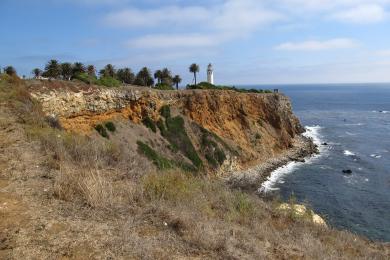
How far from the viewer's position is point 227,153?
52.8 m

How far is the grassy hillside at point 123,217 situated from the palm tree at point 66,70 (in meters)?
39.1

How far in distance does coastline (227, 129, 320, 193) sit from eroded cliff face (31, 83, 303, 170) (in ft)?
4.65

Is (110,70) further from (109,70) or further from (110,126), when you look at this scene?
(110,126)

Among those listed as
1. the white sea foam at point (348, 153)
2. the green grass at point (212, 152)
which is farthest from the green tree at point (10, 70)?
the white sea foam at point (348, 153)

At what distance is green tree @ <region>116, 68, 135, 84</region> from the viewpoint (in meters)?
63.6

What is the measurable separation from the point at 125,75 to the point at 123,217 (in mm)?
57670

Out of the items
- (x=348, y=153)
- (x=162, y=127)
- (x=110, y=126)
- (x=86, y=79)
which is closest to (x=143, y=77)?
(x=162, y=127)

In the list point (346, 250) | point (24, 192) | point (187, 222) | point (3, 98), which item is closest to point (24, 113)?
point (3, 98)

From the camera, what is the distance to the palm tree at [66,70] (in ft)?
166

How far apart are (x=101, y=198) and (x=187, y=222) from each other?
1856 mm

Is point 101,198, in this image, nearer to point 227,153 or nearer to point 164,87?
point 227,153

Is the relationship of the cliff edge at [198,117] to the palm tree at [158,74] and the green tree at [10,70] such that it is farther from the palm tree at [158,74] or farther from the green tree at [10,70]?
the palm tree at [158,74]

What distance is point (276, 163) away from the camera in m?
57.4

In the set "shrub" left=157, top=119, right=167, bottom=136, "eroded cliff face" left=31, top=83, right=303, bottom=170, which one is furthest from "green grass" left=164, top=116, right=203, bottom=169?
"eroded cliff face" left=31, top=83, right=303, bottom=170
